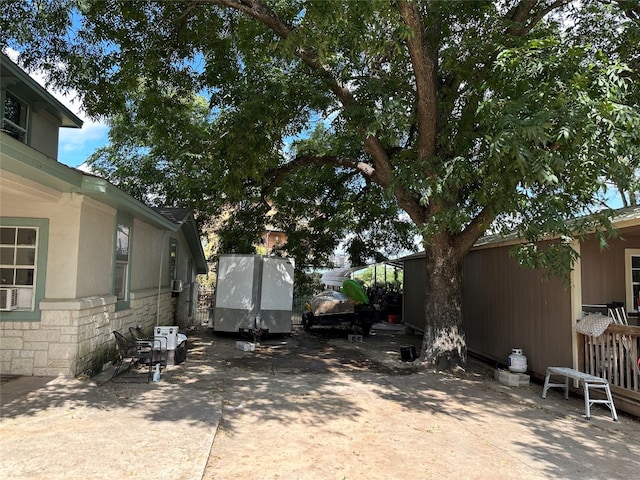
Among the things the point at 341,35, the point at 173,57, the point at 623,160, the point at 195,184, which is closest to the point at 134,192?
the point at 195,184

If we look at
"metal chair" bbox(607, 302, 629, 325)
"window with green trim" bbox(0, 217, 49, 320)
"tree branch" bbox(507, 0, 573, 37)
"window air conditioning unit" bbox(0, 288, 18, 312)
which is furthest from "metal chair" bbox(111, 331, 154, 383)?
"tree branch" bbox(507, 0, 573, 37)

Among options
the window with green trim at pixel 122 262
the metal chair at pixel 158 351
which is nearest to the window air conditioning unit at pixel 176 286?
the window with green trim at pixel 122 262

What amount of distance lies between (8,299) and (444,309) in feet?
24.1

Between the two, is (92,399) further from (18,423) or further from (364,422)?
(364,422)

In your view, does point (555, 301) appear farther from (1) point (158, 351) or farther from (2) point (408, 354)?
(1) point (158, 351)

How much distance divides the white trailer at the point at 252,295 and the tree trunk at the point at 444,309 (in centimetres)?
479

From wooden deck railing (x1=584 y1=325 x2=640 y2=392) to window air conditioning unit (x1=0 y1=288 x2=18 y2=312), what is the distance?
28.1 feet

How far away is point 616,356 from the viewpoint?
259 inches

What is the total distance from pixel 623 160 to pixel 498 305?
15.1 feet

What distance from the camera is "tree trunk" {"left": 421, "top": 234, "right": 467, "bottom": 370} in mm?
8805

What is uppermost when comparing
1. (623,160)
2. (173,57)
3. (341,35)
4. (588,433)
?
(173,57)

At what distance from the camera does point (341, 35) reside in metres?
6.92

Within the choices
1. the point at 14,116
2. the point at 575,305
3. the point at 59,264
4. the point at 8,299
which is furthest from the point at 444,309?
the point at 14,116

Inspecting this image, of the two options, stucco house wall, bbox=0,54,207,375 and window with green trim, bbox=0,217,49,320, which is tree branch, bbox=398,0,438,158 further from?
window with green trim, bbox=0,217,49,320
